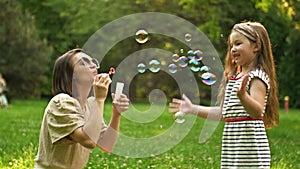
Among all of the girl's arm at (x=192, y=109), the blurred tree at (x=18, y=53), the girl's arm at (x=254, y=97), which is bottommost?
the girl's arm at (x=192, y=109)

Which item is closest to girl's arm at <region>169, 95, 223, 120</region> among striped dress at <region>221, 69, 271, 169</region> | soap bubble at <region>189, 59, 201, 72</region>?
striped dress at <region>221, 69, 271, 169</region>

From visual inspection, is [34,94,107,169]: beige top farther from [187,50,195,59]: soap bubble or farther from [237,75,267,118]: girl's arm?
[187,50,195,59]: soap bubble

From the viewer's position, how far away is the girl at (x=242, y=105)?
418cm

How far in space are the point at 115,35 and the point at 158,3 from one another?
4.29 m

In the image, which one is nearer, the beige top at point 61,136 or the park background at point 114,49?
the beige top at point 61,136

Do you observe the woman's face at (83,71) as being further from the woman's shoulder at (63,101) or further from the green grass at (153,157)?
the green grass at (153,157)

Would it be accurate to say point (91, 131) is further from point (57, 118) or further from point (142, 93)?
point (142, 93)

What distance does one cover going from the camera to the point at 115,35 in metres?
29.8

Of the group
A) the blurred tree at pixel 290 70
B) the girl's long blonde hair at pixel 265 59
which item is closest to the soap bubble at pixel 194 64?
the girl's long blonde hair at pixel 265 59

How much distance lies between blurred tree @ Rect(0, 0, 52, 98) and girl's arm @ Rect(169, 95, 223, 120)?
76.0ft

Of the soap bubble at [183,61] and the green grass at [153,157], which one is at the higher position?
the soap bubble at [183,61]

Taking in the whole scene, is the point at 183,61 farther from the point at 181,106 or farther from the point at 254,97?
the point at 254,97

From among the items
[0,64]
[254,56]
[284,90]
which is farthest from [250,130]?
[284,90]

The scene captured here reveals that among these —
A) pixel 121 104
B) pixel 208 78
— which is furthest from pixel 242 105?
pixel 208 78
